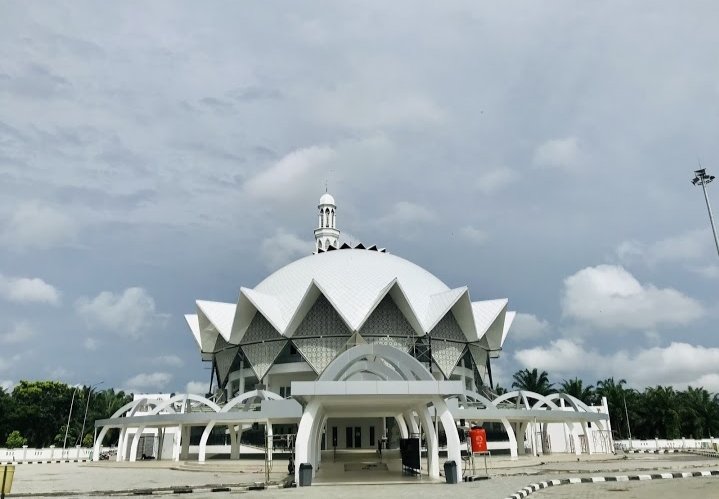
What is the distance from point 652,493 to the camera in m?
14.1

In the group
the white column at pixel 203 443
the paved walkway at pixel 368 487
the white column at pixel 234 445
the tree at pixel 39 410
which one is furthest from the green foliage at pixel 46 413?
the paved walkway at pixel 368 487

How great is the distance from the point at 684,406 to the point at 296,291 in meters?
38.6

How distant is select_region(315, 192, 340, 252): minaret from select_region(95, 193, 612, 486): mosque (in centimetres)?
1065

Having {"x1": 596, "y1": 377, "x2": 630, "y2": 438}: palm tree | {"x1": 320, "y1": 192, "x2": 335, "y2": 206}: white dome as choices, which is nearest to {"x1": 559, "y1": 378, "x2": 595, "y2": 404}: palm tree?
{"x1": 596, "y1": 377, "x2": 630, "y2": 438}: palm tree

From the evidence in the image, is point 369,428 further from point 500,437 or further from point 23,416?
point 23,416

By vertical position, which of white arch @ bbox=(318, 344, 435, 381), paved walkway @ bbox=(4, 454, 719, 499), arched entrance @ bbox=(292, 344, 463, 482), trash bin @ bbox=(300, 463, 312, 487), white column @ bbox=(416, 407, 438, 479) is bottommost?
paved walkway @ bbox=(4, 454, 719, 499)

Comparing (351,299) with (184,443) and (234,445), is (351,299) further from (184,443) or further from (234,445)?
(184,443)

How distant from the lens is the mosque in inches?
1344

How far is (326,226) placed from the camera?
63438 millimetres

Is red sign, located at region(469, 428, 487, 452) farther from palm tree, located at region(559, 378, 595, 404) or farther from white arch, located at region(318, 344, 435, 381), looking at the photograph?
palm tree, located at region(559, 378, 595, 404)

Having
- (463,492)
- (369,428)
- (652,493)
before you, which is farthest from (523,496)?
(369,428)

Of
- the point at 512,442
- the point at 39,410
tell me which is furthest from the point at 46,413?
the point at 512,442

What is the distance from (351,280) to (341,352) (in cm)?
815

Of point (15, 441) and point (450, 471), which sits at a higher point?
point (15, 441)
